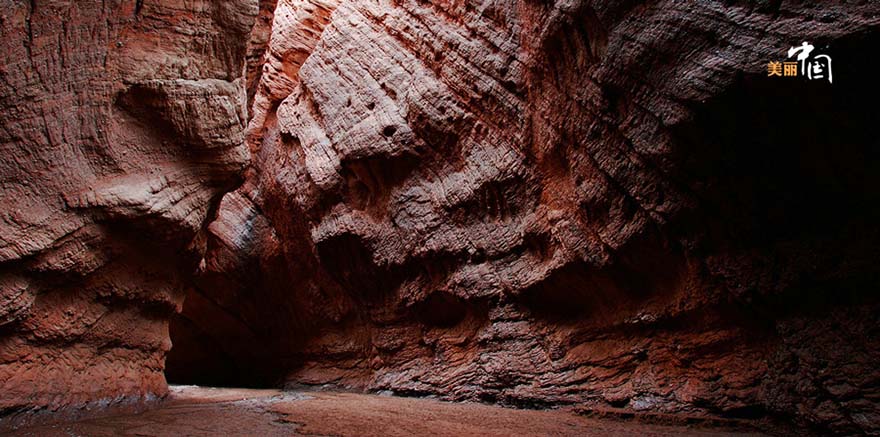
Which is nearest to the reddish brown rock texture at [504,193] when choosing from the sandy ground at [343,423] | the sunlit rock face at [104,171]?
the sunlit rock face at [104,171]

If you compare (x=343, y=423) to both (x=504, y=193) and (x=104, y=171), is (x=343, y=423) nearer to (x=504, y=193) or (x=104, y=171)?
(x=104, y=171)

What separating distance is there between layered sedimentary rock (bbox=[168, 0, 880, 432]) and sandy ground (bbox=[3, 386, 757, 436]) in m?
1.03

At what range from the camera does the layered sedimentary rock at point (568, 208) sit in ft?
14.8

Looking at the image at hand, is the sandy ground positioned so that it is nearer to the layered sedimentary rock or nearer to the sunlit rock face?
the sunlit rock face

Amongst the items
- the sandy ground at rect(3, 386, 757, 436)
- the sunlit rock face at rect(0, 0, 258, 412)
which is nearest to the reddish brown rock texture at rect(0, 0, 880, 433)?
the sunlit rock face at rect(0, 0, 258, 412)

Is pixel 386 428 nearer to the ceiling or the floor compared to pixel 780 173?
nearer to the floor

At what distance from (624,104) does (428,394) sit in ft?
15.5

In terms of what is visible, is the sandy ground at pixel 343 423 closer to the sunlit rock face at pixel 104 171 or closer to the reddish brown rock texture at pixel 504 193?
the reddish brown rock texture at pixel 504 193

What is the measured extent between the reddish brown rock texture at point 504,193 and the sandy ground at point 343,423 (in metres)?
0.79

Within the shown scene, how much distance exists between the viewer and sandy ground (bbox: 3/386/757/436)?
413 centimetres

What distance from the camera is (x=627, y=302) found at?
633 centimetres

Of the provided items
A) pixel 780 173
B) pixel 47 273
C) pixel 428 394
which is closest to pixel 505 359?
Result: pixel 428 394

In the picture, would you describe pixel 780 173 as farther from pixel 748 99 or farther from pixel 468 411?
pixel 468 411

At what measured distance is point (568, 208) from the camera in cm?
669
